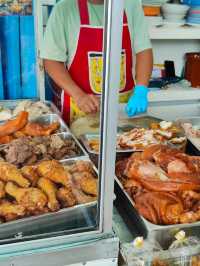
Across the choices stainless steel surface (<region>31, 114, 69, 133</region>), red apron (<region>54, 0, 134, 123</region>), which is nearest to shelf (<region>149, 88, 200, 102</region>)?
red apron (<region>54, 0, 134, 123</region>)

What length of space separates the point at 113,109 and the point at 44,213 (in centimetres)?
39

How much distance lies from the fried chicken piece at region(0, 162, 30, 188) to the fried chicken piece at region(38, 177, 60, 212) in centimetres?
4

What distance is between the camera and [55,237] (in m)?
1.03

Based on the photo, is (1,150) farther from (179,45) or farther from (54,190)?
(179,45)

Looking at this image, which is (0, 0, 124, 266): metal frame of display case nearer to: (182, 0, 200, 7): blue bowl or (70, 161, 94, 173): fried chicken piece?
(70, 161, 94, 173): fried chicken piece

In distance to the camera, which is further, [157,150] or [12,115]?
[12,115]

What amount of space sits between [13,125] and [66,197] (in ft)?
1.78

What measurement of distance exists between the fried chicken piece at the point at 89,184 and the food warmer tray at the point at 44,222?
0.04 m

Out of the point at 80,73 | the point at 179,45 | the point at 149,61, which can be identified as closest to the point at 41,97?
the point at 80,73

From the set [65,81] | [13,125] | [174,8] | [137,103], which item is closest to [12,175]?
[13,125]

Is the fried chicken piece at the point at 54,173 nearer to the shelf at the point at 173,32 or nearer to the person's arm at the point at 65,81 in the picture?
the person's arm at the point at 65,81

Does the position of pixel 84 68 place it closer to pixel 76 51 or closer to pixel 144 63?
pixel 76 51

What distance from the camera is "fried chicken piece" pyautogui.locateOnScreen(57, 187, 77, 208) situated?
1090mm

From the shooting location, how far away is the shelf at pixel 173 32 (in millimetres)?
2738
